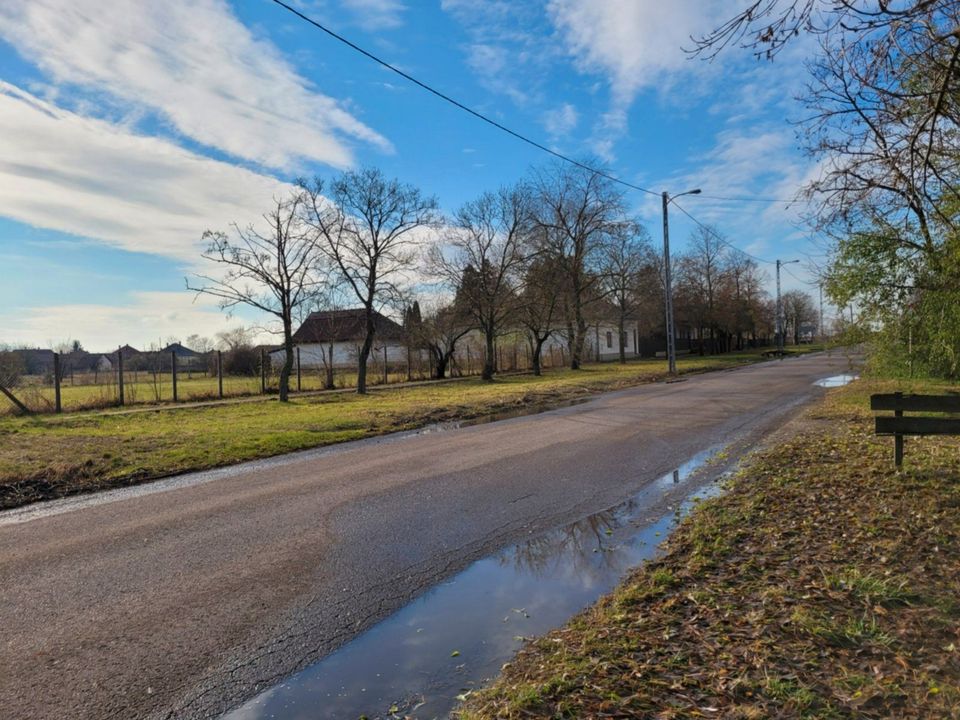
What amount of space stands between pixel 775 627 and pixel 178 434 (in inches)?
496

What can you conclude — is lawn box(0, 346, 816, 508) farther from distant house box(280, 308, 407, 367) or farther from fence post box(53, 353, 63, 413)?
distant house box(280, 308, 407, 367)

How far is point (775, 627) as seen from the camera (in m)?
3.71

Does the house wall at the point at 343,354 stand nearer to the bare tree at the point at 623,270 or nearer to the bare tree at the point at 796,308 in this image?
the bare tree at the point at 623,270

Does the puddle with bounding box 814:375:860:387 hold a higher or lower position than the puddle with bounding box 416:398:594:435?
higher

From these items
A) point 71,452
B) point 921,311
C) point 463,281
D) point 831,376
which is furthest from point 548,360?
point 71,452

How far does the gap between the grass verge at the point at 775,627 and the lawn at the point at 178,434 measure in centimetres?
809

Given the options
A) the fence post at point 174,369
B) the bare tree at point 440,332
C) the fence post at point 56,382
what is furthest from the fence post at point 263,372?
the bare tree at point 440,332

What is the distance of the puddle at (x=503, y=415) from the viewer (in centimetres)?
1461

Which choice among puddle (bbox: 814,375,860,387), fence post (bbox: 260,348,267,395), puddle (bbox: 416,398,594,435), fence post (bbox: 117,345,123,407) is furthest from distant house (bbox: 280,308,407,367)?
puddle (bbox: 814,375,860,387)

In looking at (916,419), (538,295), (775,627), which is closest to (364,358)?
(538,295)

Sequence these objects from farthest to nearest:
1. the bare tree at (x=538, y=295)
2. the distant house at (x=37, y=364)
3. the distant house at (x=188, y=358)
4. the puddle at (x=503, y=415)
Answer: the bare tree at (x=538, y=295), the distant house at (x=188, y=358), the distant house at (x=37, y=364), the puddle at (x=503, y=415)

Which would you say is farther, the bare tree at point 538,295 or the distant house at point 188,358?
the bare tree at point 538,295

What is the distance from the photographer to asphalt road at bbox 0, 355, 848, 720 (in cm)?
362

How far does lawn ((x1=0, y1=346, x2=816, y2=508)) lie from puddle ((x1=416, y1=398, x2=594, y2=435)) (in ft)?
1.68
